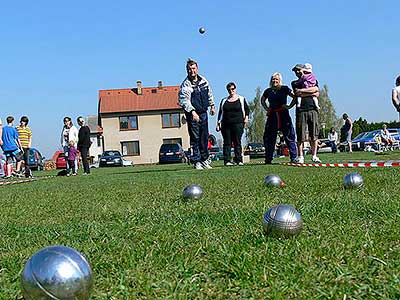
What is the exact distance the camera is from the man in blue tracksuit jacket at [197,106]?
11.9 meters

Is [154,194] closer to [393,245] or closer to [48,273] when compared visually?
[393,245]

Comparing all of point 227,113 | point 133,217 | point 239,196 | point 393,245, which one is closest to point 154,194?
point 239,196

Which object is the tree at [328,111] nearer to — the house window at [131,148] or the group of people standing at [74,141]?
the house window at [131,148]

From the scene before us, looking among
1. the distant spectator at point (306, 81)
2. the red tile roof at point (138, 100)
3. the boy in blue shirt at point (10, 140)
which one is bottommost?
the boy in blue shirt at point (10, 140)

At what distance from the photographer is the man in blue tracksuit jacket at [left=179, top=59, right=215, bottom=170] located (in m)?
11.9

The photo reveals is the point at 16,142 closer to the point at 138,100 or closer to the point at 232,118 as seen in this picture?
the point at 232,118

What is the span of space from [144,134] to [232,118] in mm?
56315

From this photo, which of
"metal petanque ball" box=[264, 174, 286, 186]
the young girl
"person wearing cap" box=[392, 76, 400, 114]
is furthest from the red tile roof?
"metal petanque ball" box=[264, 174, 286, 186]

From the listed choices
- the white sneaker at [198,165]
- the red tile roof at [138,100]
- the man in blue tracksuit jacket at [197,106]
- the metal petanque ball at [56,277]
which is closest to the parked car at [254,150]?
the red tile roof at [138,100]

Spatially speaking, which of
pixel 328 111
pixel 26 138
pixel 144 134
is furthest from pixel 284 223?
pixel 328 111

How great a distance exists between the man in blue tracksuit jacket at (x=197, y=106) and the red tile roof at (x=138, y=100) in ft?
184

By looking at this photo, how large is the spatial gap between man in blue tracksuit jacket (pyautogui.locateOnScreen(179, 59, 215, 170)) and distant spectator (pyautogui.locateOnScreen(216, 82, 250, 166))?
103cm

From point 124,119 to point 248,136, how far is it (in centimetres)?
2138

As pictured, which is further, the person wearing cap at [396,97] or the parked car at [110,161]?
the parked car at [110,161]
